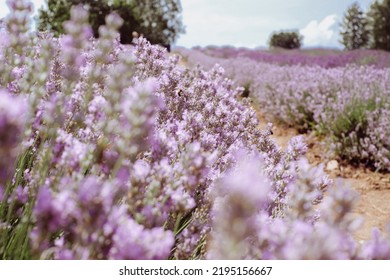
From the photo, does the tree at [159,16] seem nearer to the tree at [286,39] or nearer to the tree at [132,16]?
the tree at [132,16]

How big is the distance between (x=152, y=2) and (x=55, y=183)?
778 inches

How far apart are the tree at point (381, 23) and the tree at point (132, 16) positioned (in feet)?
28.0

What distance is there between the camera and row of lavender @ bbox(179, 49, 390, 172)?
4.79m

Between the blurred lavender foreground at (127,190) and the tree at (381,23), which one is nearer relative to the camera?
the blurred lavender foreground at (127,190)

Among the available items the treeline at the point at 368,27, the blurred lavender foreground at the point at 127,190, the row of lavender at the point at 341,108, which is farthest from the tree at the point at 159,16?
the blurred lavender foreground at the point at 127,190

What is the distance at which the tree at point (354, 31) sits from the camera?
956 inches

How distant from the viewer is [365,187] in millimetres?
4461

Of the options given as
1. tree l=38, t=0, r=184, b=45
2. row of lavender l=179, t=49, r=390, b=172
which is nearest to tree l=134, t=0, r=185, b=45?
tree l=38, t=0, r=184, b=45

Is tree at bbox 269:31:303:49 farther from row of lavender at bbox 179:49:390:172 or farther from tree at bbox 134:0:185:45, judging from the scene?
row of lavender at bbox 179:49:390:172

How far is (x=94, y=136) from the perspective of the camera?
1.48 metres

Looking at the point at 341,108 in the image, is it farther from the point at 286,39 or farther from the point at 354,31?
the point at 286,39

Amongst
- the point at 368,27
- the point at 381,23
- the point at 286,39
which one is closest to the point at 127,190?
the point at 381,23
